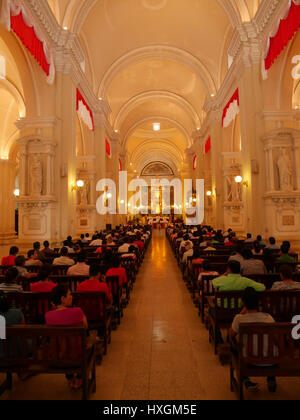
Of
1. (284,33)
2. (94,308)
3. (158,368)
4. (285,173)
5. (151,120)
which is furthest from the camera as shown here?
(151,120)

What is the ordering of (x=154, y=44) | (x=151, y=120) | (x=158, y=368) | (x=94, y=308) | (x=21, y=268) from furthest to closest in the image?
1. (x=151, y=120)
2. (x=154, y=44)
3. (x=21, y=268)
4. (x=94, y=308)
5. (x=158, y=368)

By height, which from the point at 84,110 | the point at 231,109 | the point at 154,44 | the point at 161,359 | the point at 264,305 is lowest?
the point at 161,359

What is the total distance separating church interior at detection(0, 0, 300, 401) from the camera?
262 centimetres

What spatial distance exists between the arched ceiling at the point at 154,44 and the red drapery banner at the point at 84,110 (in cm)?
216

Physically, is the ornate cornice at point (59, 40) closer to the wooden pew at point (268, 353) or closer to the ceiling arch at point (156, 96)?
the wooden pew at point (268, 353)

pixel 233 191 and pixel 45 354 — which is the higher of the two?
pixel 233 191

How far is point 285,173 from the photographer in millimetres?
9648

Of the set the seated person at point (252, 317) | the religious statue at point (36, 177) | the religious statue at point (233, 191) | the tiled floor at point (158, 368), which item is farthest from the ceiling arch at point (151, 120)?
the seated person at point (252, 317)

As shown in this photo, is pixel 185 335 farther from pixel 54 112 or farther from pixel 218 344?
pixel 54 112

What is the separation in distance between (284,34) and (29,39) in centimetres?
712

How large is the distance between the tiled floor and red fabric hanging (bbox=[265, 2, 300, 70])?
7.59 meters

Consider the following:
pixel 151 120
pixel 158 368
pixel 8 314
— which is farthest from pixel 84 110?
pixel 151 120

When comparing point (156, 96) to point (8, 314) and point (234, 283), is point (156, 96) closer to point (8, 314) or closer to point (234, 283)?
point (234, 283)
